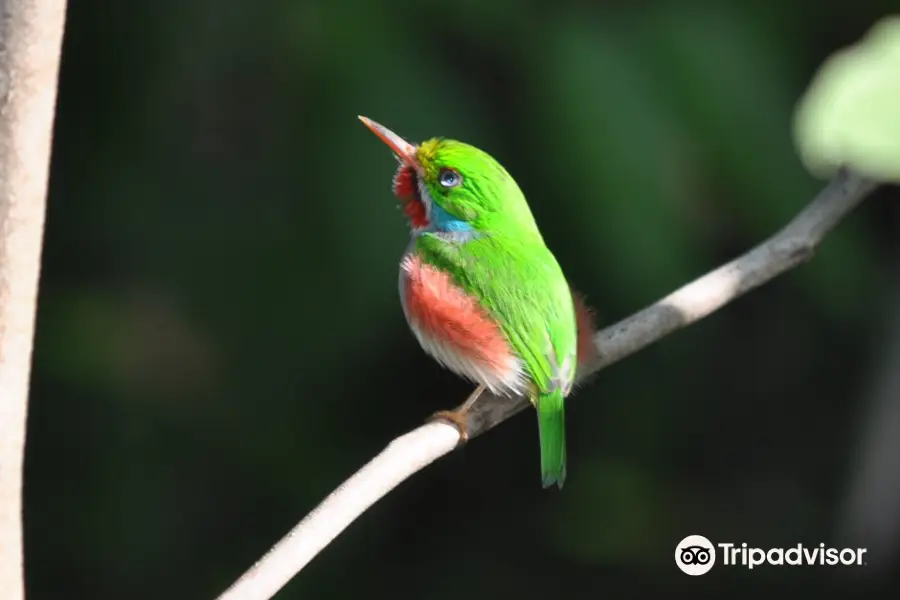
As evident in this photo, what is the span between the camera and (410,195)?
7.02 feet

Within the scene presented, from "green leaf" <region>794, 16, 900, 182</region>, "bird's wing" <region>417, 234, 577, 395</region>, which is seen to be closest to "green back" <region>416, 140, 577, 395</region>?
"bird's wing" <region>417, 234, 577, 395</region>

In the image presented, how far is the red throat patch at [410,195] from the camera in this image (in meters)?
2.12

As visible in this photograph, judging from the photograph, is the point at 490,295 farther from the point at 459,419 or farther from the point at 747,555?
the point at 747,555

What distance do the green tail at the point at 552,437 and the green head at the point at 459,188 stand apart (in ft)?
0.97

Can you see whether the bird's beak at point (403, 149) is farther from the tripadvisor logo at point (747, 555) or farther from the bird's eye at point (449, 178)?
the tripadvisor logo at point (747, 555)

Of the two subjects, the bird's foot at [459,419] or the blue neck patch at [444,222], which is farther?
the blue neck patch at [444,222]

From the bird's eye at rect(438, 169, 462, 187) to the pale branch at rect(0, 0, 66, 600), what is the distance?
3.57 feet

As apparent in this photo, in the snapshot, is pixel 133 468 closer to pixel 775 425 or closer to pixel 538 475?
pixel 538 475

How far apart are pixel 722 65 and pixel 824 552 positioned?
1216 mm

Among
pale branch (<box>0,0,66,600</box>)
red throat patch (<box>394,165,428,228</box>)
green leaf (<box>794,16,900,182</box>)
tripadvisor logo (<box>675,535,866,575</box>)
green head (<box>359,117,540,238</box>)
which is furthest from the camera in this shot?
tripadvisor logo (<box>675,535,866,575</box>)

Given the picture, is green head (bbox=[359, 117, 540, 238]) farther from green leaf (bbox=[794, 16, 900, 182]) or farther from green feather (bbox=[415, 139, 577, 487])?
green leaf (bbox=[794, 16, 900, 182])

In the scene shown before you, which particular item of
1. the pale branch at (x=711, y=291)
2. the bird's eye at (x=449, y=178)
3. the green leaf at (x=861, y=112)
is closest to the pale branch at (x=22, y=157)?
the green leaf at (x=861, y=112)

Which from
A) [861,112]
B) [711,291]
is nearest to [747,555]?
[711,291]

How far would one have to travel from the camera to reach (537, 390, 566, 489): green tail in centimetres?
183
